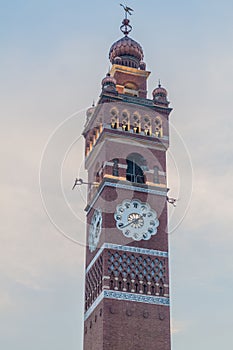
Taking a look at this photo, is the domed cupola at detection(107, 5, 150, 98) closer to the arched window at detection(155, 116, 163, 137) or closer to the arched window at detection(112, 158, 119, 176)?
A: the arched window at detection(155, 116, 163, 137)

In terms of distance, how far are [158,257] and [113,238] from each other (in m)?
3.48

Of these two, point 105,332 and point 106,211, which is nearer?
point 105,332

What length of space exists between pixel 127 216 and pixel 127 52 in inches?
629

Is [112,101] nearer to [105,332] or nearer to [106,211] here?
[106,211]

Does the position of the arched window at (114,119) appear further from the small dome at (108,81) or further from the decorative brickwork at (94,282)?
the decorative brickwork at (94,282)

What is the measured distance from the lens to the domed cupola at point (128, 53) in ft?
206

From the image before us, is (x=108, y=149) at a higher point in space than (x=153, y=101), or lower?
lower

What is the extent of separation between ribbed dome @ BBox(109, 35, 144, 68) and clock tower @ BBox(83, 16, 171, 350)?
770 mm

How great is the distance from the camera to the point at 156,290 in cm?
5203

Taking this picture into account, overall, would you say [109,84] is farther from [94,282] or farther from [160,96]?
[94,282]

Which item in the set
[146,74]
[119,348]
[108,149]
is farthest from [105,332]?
[146,74]

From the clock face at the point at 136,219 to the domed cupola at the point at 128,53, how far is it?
541 inches

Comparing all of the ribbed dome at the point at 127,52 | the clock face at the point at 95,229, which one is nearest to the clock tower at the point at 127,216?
the clock face at the point at 95,229

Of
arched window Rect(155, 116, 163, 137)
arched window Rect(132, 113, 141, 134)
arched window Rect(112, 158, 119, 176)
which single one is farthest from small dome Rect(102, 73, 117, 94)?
arched window Rect(112, 158, 119, 176)
